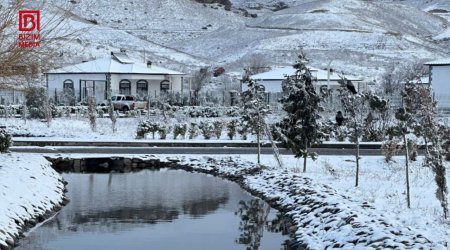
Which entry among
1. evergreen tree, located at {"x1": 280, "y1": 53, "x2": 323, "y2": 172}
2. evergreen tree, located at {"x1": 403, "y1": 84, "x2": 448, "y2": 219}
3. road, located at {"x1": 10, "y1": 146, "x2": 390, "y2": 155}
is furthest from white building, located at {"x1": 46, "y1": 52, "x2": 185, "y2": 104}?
evergreen tree, located at {"x1": 403, "y1": 84, "x2": 448, "y2": 219}

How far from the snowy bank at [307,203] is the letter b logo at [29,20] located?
725 centimetres

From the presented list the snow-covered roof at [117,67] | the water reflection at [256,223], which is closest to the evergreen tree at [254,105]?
the water reflection at [256,223]

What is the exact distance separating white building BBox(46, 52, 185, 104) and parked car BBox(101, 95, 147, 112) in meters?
1.45

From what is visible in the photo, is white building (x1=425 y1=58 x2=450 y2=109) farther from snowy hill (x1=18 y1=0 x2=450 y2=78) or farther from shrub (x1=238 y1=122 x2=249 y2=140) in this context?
shrub (x1=238 y1=122 x2=249 y2=140)

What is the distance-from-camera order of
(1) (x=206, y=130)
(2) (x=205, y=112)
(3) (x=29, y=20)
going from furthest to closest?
(2) (x=205, y=112)
(1) (x=206, y=130)
(3) (x=29, y=20)

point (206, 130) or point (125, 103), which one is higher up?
point (125, 103)

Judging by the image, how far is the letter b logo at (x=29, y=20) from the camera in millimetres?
18469

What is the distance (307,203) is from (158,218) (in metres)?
3.40

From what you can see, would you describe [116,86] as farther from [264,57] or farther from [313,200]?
[313,200]

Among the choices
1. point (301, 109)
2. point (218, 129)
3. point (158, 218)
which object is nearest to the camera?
point (158, 218)

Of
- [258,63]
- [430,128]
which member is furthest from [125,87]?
[430,128]

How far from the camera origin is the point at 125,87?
62.7m

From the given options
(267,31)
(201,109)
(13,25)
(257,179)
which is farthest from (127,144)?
Answer: (267,31)

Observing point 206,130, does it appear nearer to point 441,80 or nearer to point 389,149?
point 389,149
